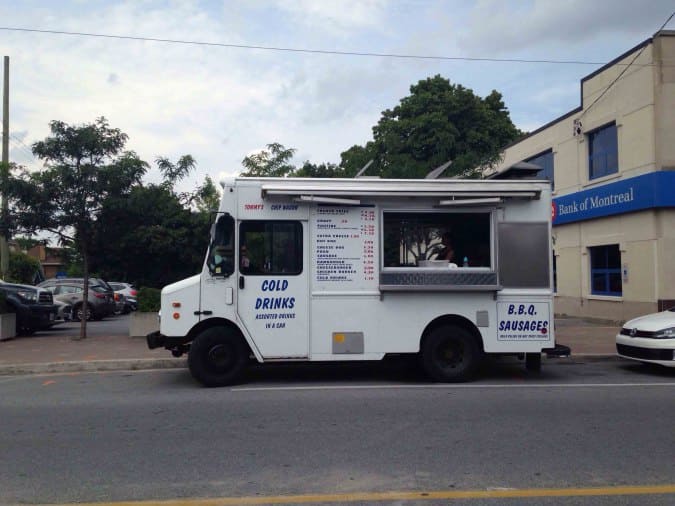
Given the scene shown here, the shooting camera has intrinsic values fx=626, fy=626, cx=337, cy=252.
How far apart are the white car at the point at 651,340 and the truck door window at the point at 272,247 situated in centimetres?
575

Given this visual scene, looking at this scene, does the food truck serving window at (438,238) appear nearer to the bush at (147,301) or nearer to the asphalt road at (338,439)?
the asphalt road at (338,439)

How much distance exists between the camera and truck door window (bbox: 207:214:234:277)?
9.14 meters

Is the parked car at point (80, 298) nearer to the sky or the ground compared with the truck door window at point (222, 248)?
nearer to the ground

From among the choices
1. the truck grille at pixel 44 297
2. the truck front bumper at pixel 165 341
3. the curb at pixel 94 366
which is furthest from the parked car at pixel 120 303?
the truck front bumper at pixel 165 341

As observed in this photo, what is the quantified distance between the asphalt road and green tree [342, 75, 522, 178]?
73.8ft

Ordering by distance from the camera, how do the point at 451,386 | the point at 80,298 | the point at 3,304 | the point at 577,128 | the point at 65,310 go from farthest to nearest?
the point at 80,298 < the point at 65,310 < the point at 577,128 < the point at 3,304 < the point at 451,386

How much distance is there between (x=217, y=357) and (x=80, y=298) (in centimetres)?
1603

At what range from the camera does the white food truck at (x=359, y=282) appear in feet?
30.0

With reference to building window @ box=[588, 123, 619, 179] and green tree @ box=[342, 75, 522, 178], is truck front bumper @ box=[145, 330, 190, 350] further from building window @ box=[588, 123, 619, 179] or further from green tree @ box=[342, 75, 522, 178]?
green tree @ box=[342, 75, 522, 178]

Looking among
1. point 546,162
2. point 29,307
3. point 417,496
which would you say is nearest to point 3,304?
point 29,307

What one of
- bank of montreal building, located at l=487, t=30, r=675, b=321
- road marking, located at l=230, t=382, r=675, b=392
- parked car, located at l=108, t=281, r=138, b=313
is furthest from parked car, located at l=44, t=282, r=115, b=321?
road marking, located at l=230, t=382, r=675, b=392

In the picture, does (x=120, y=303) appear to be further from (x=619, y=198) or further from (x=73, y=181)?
(x=619, y=198)

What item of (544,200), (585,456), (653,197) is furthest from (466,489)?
(653,197)

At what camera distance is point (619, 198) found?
1781 cm
